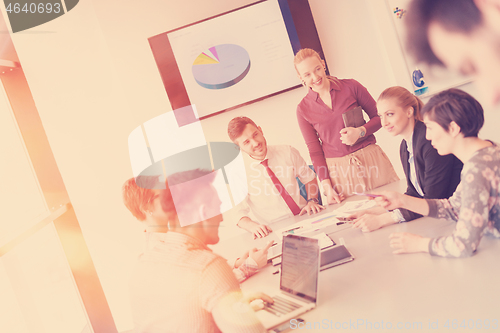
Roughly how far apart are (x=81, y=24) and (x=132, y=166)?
42.3 inches

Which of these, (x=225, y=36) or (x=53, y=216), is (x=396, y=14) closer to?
(x=225, y=36)

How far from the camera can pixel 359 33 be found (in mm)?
2537

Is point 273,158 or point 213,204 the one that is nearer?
point 213,204

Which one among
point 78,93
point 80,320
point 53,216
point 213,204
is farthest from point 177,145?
point 213,204

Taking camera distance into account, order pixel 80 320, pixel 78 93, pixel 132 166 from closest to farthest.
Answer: pixel 80 320 → pixel 78 93 → pixel 132 166

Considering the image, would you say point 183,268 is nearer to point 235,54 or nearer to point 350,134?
point 350,134

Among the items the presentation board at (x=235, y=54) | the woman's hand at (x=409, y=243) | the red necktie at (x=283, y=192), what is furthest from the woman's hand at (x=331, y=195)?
the presentation board at (x=235, y=54)

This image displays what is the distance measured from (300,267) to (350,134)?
1.16 meters

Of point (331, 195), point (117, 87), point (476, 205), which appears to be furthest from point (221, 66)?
point (476, 205)

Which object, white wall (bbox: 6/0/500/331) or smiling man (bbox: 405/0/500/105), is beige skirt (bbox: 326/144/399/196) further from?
smiling man (bbox: 405/0/500/105)

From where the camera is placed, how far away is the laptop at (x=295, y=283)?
92 centimetres

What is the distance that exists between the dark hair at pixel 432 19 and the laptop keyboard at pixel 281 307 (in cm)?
225

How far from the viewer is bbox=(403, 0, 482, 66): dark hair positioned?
2439 mm

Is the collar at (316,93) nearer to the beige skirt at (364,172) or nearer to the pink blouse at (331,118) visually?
the pink blouse at (331,118)
